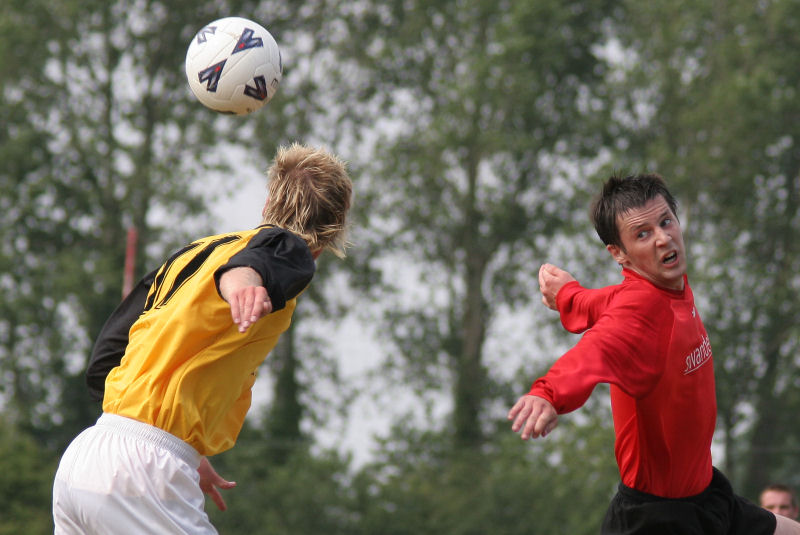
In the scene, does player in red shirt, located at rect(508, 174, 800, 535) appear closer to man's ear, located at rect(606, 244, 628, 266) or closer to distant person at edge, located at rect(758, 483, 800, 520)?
man's ear, located at rect(606, 244, 628, 266)

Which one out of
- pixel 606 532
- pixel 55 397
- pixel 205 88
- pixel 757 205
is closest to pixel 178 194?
pixel 55 397

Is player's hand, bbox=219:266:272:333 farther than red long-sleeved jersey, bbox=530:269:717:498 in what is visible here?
No

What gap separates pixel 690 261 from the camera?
21109mm

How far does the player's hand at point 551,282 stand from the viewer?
4.34 metres

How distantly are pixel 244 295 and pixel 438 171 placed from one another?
1972cm

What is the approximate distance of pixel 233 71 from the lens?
5598 mm

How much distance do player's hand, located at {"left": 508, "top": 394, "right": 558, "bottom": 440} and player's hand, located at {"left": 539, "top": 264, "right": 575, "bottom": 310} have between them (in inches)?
43.7

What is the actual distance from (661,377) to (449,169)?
63.4ft

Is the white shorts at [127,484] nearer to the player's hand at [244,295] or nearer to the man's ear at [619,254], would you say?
the player's hand at [244,295]

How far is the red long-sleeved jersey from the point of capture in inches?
147

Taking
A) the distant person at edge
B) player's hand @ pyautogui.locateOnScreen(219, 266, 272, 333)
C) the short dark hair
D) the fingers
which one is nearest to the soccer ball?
the short dark hair

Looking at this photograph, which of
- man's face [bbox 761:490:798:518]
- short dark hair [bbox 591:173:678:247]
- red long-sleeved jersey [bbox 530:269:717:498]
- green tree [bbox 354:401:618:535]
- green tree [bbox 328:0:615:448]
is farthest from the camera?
green tree [bbox 328:0:615:448]

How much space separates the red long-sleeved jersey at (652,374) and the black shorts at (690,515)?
0.04m

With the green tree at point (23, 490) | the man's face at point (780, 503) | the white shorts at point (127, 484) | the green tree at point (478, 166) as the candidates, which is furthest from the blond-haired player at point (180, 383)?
the green tree at point (478, 166)
